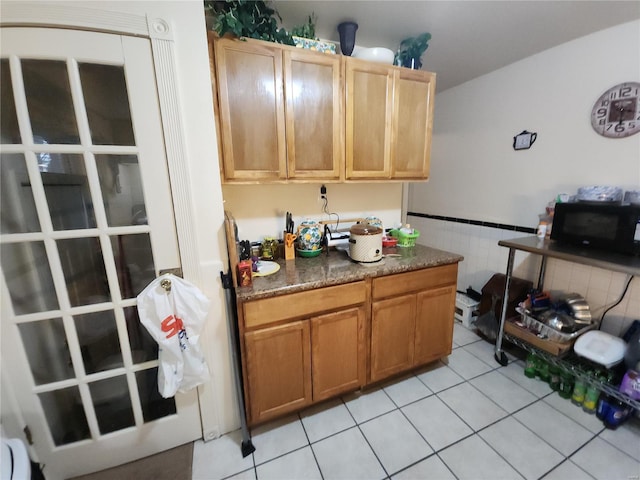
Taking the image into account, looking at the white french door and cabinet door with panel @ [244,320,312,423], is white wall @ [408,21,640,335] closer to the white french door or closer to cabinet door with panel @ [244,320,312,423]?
cabinet door with panel @ [244,320,312,423]

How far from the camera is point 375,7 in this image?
1.47 meters

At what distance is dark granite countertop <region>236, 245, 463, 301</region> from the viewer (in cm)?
131

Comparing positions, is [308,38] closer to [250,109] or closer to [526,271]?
[250,109]

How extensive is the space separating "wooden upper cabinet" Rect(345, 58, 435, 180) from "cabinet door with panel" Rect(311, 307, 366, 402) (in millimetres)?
911

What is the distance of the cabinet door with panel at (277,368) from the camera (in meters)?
1.34

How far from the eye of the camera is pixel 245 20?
1.31 meters

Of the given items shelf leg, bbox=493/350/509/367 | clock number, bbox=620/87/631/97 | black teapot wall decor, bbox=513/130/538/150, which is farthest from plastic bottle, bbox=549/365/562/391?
clock number, bbox=620/87/631/97

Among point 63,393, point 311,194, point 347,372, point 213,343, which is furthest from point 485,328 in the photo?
point 63,393

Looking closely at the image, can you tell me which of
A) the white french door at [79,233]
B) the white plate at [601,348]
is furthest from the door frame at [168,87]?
the white plate at [601,348]

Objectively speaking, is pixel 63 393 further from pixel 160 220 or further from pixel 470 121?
pixel 470 121

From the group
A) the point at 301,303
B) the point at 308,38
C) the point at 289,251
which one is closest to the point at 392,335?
the point at 301,303

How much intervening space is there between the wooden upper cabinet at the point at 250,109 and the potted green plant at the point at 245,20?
0.19 feet

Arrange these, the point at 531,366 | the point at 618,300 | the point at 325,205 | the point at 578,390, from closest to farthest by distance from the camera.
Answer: the point at 578,390 → the point at 618,300 → the point at 531,366 → the point at 325,205

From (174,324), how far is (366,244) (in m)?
1.10
